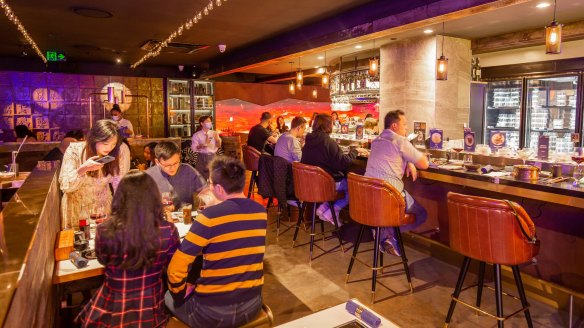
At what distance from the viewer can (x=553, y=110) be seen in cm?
712

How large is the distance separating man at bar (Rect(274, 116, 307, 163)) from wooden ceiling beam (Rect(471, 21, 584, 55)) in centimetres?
339

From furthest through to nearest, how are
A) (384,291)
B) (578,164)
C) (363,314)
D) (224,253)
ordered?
(384,291), (578,164), (224,253), (363,314)

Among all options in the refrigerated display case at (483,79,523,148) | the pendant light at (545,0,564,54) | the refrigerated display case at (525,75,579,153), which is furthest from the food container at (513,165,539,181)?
the refrigerated display case at (483,79,523,148)

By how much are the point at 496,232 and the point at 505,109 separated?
5876 millimetres

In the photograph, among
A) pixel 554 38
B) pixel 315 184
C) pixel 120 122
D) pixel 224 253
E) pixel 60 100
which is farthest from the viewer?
pixel 60 100

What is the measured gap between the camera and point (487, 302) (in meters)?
3.61

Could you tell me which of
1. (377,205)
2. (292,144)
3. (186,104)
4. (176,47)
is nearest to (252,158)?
(292,144)

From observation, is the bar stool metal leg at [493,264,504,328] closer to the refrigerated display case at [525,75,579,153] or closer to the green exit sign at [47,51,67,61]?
the refrigerated display case at [525,75,579,153]

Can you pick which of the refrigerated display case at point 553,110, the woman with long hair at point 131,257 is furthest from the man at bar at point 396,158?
the refrigerated display case at point 553,110

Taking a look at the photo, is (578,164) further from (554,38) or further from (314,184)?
(314,184)

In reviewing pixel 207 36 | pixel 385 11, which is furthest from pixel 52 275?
pixel 207 36

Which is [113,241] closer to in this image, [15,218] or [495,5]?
[15,218]

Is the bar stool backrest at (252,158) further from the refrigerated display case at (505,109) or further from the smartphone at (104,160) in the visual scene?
the refrigerated display case at (505,109)

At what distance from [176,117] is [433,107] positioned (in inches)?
323
